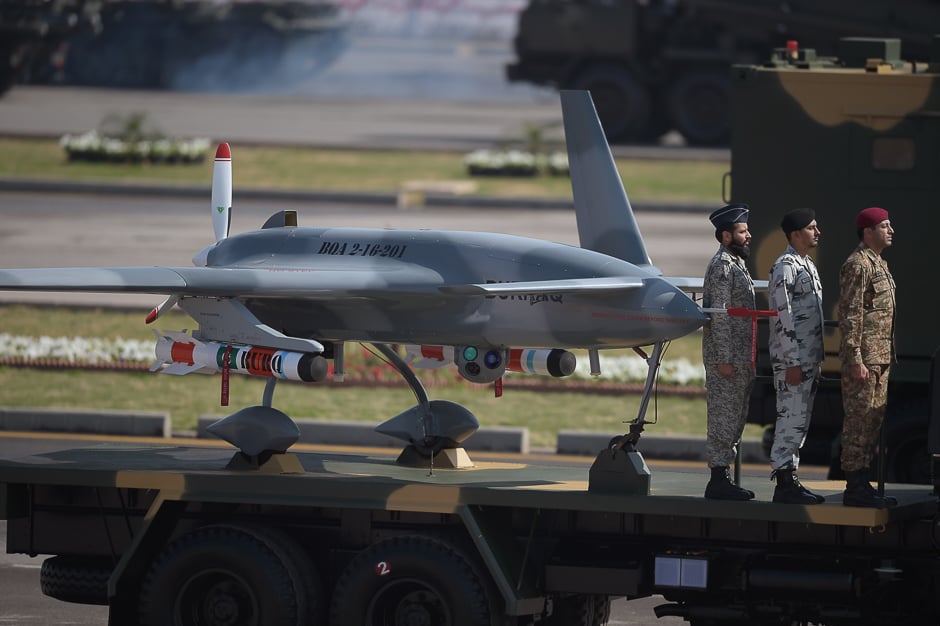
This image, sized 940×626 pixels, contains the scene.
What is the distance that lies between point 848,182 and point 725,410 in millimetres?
5230

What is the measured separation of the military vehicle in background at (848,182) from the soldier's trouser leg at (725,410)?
14.2 feet

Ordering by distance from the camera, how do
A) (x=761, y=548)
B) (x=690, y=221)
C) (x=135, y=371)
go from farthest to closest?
(x=690, y=221)
(x=135, y=371)
(x=761, y=548)

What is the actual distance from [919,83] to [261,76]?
192ft

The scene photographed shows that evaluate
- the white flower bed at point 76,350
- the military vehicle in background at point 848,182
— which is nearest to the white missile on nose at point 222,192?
the military vehicle in background at point 848,182

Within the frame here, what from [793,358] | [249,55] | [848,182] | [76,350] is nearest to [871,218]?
[793,358]

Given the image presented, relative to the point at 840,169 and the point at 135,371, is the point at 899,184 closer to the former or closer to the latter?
the point at 840,169

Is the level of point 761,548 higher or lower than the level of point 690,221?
lower

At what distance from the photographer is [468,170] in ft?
126

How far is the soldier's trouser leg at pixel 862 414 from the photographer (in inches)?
352

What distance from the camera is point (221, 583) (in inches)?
380

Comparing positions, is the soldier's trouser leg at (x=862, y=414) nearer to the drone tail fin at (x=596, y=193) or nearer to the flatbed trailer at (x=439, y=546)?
the flatbed trailer at (x=439, y=546)

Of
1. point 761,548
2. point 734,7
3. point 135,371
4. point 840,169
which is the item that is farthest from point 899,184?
point 734,7

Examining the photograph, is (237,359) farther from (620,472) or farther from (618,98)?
(618,98)

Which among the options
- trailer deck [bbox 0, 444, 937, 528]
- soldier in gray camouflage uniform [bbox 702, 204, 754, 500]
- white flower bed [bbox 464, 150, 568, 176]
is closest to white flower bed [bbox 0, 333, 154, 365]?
trailer deck [bbox 0, 444, 937, 528]
